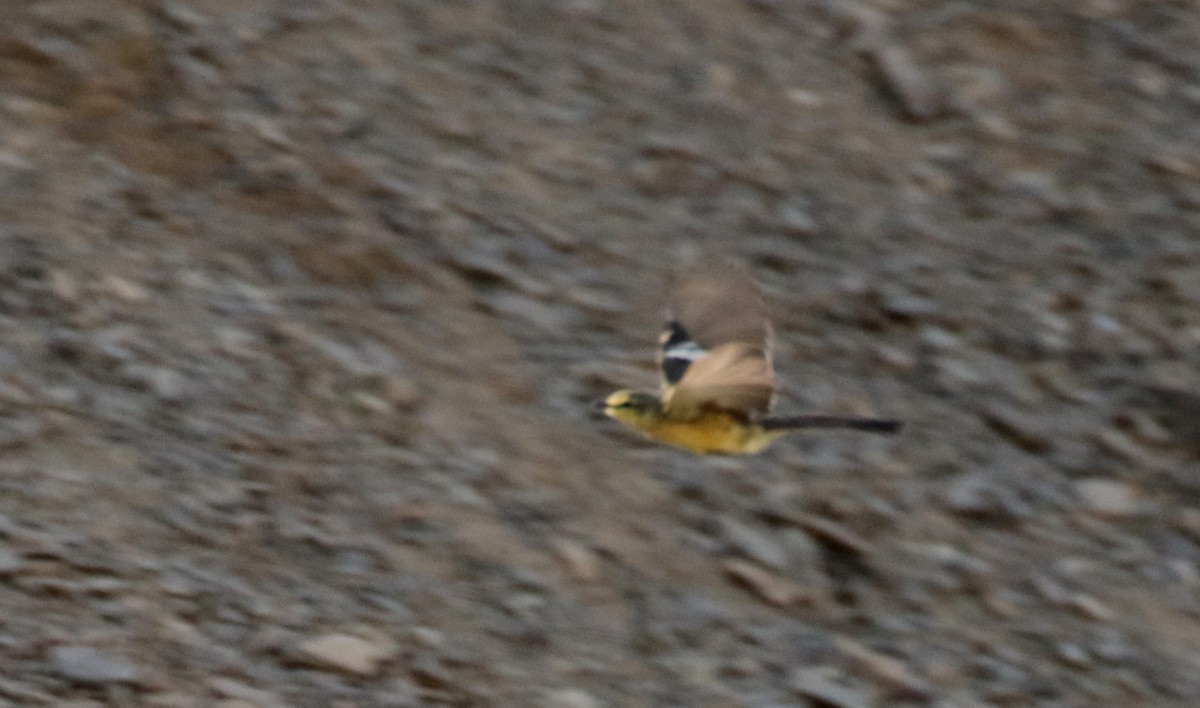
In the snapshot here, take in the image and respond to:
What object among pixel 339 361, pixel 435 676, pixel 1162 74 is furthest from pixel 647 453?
pixel 1162 74

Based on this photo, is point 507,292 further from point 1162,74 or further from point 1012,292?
point 1162,74

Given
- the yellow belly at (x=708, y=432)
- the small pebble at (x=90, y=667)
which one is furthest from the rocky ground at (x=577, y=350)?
the yellow belly at (x=708, y=432)

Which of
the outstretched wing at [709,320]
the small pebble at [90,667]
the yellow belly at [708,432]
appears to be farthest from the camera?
the outstretched wing at [709,320]

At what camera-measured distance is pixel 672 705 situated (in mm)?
4723

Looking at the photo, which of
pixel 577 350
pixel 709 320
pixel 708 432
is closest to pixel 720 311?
pixel 709 320

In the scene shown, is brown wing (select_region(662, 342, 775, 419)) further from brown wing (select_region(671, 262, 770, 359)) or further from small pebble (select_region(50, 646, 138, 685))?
small pebble (select_region(50, 646, 138, 685))

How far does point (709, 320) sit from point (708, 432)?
376mm

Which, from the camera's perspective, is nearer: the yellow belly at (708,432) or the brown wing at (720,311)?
the yellow belly at (708,432)

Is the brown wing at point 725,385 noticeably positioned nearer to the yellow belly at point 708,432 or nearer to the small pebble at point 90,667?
the yellow belly at point 708,432

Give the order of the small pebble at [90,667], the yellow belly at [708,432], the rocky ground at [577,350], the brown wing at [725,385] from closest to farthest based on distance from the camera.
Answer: the small pebble at [90,667] → the rocky ground at [577,350] → the brown wing at [725,385] → the yellow belly at [708,432]

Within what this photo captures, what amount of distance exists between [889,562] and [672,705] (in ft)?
3.84

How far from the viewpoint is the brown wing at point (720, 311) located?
5.20 m

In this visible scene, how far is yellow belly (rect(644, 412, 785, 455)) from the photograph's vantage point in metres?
4.99

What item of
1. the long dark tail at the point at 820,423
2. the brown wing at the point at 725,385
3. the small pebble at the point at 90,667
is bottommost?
the small pebble at the point at 90,667
